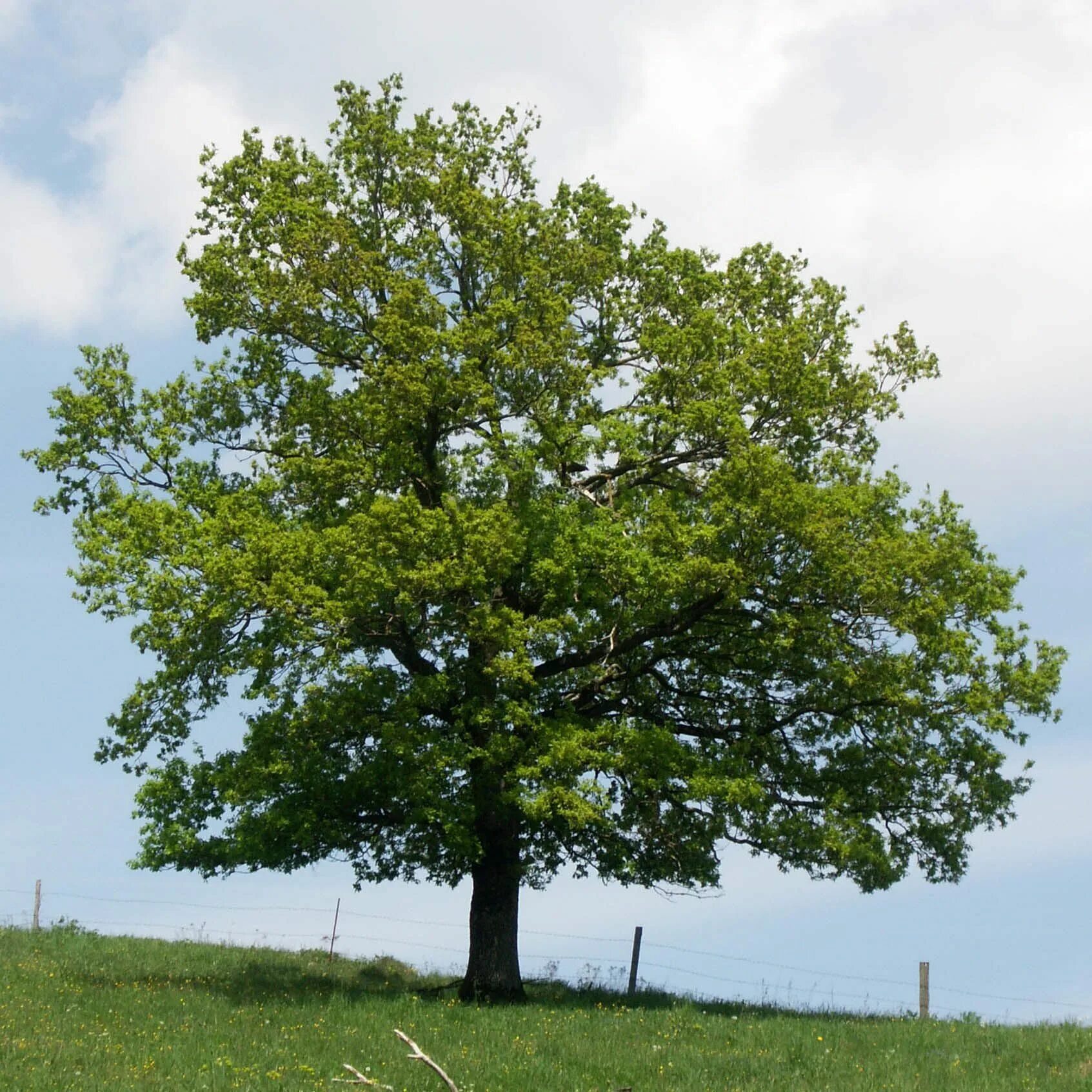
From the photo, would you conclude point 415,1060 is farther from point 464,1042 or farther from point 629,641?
point 629,641

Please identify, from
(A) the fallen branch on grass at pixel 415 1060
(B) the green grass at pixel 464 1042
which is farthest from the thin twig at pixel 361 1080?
(B) the green grass at pixel 464 1042

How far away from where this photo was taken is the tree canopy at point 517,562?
945 inches

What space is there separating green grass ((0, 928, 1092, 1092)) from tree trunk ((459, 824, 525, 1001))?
0.77m

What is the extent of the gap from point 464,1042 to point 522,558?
30.1 ft

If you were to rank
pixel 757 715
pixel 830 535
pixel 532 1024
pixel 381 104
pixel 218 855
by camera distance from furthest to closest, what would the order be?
pixel 381 104 < pixel 757 715 < pixel 218 855 < pixel 830 535 < pixel 532 1024

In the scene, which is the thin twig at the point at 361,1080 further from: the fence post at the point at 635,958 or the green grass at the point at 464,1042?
the fence post at the point at 635,958

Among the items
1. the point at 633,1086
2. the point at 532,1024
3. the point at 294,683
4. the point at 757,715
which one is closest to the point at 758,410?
the point at 757,715

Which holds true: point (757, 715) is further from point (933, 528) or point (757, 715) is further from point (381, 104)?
point (381, 104)

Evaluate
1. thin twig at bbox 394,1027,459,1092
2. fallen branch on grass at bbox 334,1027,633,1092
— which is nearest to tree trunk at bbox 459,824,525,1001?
fallen branch on grass at bbox 334,1027,633,1092

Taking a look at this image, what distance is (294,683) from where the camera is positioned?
83.6ft

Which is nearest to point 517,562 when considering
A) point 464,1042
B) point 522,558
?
point 522,558

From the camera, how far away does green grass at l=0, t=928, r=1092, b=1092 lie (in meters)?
16.9

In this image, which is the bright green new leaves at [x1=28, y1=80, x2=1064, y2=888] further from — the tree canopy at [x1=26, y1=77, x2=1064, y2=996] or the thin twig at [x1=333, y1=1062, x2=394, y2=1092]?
the thin twig at [x1=333, y1=1062, x2=394, y2=1092]

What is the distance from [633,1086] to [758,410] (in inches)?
556
